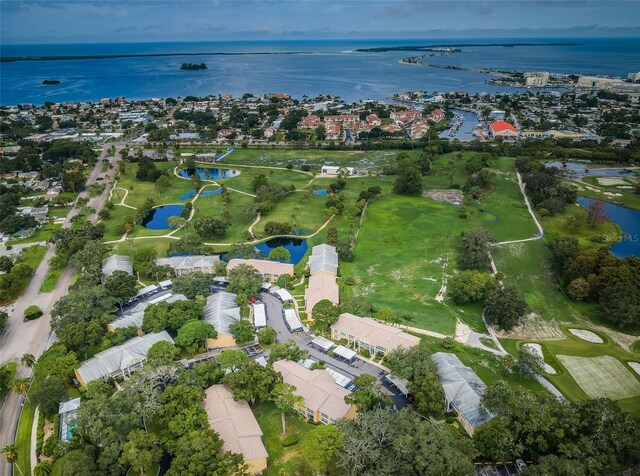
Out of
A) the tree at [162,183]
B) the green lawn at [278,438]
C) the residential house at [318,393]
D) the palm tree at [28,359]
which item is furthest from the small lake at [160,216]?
the green lawn at [278,438]

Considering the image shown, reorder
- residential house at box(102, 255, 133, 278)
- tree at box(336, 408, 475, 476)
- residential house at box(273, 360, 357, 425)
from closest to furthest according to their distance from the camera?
tree at box(336, 408, 475, 476)
residential house at box(273, 360, 357, 425)
residential house at box(102, 255, 133, 278)

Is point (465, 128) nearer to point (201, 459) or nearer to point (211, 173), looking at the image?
point (211, 173)

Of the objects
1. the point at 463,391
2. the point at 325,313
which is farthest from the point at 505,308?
the point at 325,313

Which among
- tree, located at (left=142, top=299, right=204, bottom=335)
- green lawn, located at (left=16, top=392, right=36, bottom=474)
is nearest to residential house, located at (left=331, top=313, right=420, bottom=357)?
tree, located at (left=142, top=299, right=204, bottom=335)

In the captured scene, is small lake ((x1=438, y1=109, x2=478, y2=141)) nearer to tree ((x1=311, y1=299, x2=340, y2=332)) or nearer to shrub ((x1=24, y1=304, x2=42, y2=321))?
tree ((x1=311, y1=299, x2=340, y2=332))

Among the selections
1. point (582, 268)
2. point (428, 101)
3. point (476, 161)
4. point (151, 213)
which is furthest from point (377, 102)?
point (582, 268)

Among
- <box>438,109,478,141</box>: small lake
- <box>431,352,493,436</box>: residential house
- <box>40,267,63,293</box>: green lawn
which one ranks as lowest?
<box>40,267,63,293</box>: green lawn
